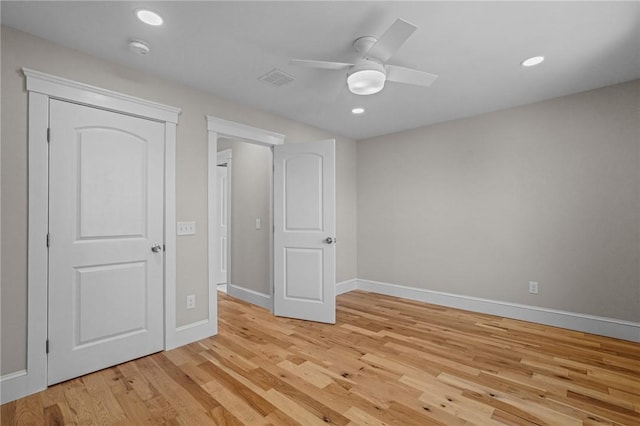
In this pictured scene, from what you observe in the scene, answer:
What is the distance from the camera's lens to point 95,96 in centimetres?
238

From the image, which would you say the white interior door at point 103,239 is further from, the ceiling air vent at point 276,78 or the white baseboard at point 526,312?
the white baseboard at point 526,312

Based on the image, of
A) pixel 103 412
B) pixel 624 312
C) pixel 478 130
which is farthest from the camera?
pixel 478 130

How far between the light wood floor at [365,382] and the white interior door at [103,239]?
0.24 meters

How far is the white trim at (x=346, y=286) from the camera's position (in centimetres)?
473

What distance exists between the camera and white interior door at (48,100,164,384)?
222cm

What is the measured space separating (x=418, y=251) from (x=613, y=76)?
279 centimetres

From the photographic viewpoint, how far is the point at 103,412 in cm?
188

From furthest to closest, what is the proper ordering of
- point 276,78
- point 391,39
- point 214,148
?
1. point 214,148
2. point 276,78
3. point 391,39

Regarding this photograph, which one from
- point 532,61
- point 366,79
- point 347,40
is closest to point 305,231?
point 366,79

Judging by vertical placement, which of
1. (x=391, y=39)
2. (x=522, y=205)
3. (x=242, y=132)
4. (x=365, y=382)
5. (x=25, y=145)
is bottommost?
(x=365, y=382)

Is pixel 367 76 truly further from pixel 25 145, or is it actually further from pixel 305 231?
pixel 25 145

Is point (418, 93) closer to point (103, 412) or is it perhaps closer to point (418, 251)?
point (418, 251)

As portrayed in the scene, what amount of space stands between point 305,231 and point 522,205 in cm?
262

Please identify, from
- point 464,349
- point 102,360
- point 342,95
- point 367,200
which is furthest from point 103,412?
point 367,200
